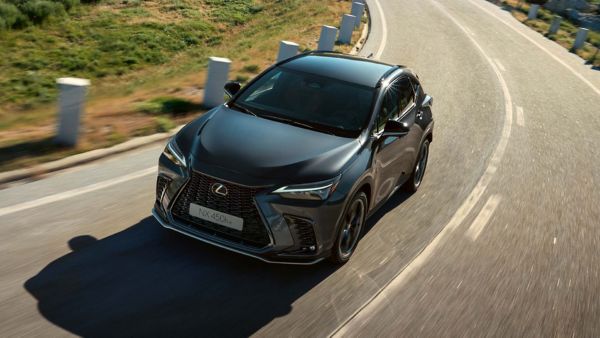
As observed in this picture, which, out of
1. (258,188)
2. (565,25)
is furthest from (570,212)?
(565,25)

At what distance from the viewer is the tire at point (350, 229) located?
587cm

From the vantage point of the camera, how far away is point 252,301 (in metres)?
5.36

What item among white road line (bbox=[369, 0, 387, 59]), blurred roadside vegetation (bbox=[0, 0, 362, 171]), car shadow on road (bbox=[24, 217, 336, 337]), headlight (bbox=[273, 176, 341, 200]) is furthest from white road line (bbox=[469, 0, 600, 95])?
car shadow on road (bbox=[24, 217, 336, 337])

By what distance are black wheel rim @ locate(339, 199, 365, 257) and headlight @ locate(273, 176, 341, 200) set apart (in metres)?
0.41

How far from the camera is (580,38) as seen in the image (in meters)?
29.5

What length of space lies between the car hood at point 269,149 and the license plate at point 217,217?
0.34 m

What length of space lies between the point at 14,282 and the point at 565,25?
3808cm

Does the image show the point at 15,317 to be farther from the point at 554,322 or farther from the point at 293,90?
the point at 554,322

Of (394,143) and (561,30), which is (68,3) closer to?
(394,143)

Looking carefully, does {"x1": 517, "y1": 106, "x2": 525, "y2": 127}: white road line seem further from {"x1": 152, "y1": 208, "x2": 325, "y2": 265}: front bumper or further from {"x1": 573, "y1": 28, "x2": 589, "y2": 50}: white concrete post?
{"x1": 573, "y1": 28, "x2": 589, "y2": 50}: white concrete post

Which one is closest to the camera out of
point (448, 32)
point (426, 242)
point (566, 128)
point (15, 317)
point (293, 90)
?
point (15, 317)

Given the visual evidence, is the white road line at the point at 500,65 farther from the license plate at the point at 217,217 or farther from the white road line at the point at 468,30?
the license plate at the point at 217,217

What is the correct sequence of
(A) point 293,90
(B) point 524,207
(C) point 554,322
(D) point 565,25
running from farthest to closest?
(D) point 565,25
(B) point 524,207
(A) point 293,90
(C) point 554,322

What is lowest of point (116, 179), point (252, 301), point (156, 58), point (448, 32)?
point (156, 58)
